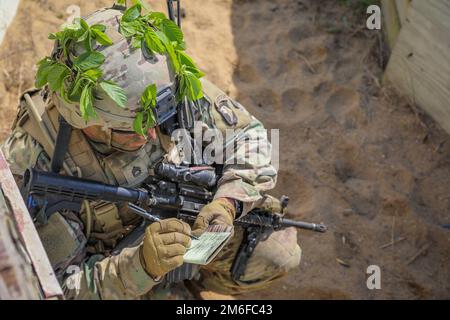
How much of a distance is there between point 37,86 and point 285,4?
9.62 ft

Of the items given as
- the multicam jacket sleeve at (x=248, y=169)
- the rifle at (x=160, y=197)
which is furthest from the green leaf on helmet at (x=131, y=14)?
the multicam jacket sleeve at (x=248, y=169)

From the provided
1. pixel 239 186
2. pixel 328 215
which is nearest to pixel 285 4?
pixel 328 215

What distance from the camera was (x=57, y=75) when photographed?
3.57 metres

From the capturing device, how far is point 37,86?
3670 millimetres

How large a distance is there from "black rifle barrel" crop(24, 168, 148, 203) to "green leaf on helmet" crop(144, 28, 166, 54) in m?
0.76

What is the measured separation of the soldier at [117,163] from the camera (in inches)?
140

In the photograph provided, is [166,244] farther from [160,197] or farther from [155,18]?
[155,18]

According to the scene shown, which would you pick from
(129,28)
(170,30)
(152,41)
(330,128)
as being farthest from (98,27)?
(330,128)

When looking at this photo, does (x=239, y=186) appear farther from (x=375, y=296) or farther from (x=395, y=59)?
(x=395, y=59)

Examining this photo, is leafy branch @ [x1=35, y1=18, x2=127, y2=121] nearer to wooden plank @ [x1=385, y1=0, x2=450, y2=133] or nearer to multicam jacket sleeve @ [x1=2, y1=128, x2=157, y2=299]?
multicam jacket sleeve @ [x1=2, y1=128, x2=157, y2=299]

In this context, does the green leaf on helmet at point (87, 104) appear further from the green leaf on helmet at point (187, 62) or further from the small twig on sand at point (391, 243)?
the small twig on sand at point (391, 243)

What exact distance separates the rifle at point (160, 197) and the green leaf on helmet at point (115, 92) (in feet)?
1.49

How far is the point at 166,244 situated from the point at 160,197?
444mm

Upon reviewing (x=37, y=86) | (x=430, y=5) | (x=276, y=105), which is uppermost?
(x=37, y=86)
